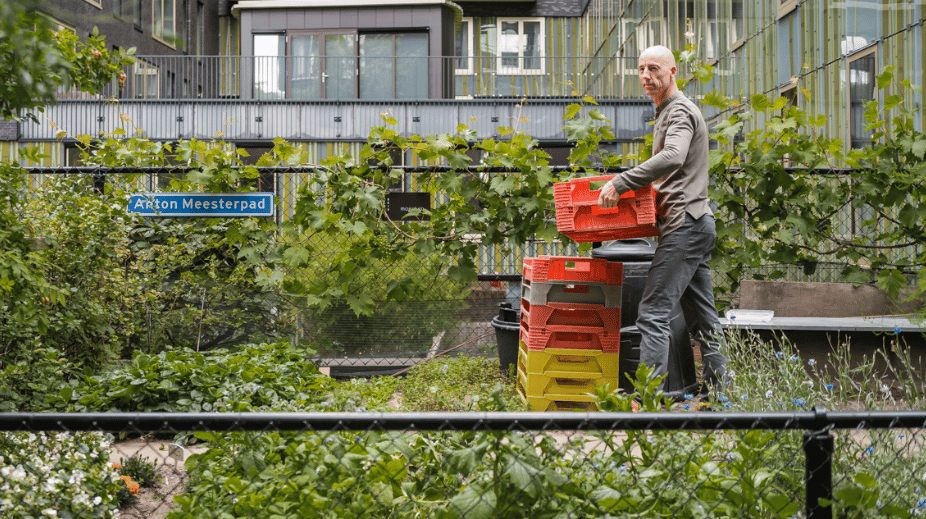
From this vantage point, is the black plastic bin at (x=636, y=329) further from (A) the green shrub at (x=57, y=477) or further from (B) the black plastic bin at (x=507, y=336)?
(A) the green shrub at (x=57, y=477)

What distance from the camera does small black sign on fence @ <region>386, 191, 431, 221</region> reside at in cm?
520

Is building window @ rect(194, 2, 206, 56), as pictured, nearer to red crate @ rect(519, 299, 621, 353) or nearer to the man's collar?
red crate @ rect(519, 299, 621, 353)

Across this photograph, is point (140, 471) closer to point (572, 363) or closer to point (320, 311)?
point (572, 363)

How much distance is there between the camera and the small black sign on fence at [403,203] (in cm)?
520

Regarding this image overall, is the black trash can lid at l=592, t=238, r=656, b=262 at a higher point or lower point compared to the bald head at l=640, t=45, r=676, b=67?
lower

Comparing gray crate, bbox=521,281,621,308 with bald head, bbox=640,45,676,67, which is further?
gray crate, bbox=521,281,621,308

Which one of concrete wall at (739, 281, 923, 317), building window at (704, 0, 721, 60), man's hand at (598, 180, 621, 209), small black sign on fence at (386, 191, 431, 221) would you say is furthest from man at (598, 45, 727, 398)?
building window at (704, 0, 721, 60)

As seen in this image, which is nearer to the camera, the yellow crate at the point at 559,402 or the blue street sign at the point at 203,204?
the yellow crate at the point at 559,402

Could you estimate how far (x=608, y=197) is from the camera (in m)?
3.71

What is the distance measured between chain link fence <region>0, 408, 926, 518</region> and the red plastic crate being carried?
1.53 metres

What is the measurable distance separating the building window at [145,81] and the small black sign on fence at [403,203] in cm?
1312

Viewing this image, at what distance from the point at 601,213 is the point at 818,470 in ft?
7.70

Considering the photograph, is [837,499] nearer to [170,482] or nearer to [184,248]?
[170,482]

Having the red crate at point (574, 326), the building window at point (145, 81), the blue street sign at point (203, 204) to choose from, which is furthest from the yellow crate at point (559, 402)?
the building window at point (145, 81)
